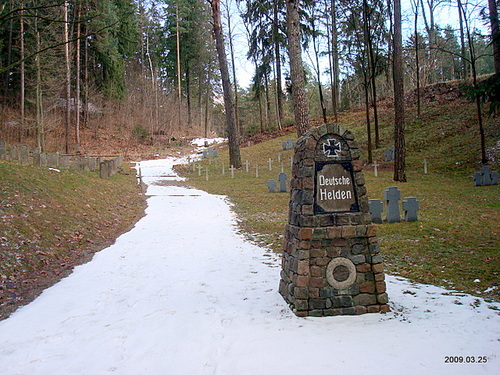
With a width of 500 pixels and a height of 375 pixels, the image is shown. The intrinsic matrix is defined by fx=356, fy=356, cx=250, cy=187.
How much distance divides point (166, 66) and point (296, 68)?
4084 cm

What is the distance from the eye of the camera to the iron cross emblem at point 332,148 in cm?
454

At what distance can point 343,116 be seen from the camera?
119ft

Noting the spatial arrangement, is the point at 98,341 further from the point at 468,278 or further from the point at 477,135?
the point at 477,135

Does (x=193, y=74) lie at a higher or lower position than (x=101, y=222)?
higher

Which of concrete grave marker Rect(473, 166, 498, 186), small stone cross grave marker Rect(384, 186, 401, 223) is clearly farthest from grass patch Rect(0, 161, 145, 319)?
concrete grave marker Rect(473, 166, 498, 186)

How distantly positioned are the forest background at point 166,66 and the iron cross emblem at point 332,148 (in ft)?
43.5

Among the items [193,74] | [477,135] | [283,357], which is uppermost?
[193,74]

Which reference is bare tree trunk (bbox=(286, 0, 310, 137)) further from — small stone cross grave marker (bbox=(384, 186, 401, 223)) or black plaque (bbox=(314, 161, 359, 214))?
black plaque (bbox=(314, 161, 359, 214))

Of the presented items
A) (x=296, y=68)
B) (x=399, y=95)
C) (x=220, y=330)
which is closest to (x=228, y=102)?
(x=399, y=95)

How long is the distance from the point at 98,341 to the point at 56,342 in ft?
1.47

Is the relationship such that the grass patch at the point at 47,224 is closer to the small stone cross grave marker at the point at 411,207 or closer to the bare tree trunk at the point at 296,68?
the bare tree trunk at the point at 296,68

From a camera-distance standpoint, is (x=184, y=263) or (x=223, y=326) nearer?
(x=223, y=326)

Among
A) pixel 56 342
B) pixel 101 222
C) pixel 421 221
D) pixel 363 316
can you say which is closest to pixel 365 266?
pixel 363 316

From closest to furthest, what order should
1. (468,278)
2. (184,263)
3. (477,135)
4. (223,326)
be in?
(223,326)
(468,278)
(184,263)
(477,135)
